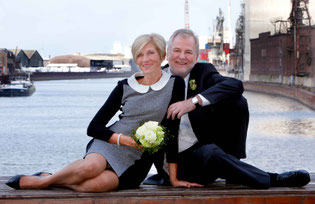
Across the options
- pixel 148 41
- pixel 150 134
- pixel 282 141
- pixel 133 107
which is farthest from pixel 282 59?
pixel 150 134

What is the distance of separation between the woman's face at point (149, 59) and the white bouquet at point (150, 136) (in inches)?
14.5

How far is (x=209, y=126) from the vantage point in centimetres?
469

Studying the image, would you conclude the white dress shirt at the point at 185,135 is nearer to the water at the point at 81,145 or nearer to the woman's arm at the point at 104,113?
the woman's arm at the point at 104,113

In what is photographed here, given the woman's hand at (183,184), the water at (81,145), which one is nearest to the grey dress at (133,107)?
the woman's hand at (183,184)

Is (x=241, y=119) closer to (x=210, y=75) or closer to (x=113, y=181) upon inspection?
(x=210, y=75)

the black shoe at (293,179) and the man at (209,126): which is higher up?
the man at (209,126)

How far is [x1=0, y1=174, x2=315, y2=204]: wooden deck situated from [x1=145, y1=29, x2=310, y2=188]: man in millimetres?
146

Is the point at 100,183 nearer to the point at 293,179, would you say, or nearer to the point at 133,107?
the point at 133,107

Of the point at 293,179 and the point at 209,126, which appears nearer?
the point at 293,179

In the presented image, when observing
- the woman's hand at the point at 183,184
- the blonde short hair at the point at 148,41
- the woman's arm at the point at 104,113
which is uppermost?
the blonde short hair at the point at 148,41

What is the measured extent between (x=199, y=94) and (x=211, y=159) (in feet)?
1.51

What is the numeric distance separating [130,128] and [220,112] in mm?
682

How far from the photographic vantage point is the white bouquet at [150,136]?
4.20 metres

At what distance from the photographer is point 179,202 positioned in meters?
4.25
